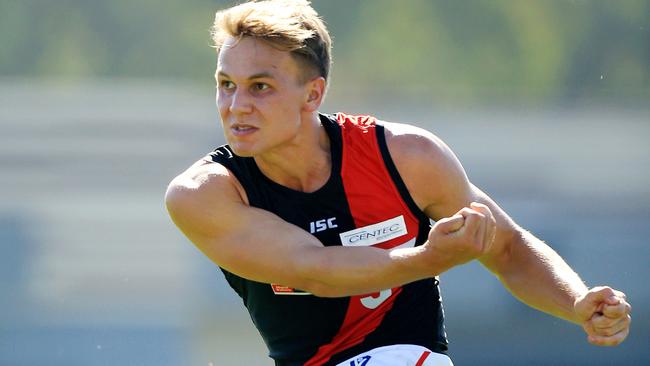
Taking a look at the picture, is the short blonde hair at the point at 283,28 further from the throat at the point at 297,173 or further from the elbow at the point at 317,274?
the elbow at the point at 317,274

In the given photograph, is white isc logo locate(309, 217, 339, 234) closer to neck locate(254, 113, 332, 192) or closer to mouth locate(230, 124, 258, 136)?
neck locate(254, 113, 332, 192)

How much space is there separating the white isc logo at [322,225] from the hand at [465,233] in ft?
2.18

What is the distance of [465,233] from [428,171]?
68 centimetres

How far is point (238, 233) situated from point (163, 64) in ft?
11.1

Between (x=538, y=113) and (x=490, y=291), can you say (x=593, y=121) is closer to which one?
(x=538, y=113)

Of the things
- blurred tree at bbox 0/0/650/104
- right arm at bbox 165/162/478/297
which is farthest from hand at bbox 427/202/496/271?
blurred tree at bbox 0/0/650/104

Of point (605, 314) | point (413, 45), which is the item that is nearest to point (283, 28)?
point (605, 314)

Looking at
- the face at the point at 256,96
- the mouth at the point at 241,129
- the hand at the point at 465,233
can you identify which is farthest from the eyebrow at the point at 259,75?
the hand at the point at 465,233

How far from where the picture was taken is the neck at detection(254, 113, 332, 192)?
3.22 metres

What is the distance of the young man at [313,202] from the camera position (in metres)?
3.06

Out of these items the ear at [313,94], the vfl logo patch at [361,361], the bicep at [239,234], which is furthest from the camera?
the ear at [313,94]

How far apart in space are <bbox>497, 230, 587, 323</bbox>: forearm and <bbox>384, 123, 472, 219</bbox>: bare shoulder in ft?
0.82

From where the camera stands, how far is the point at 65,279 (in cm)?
589

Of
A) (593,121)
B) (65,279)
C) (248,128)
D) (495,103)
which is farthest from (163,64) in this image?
(248,128)
